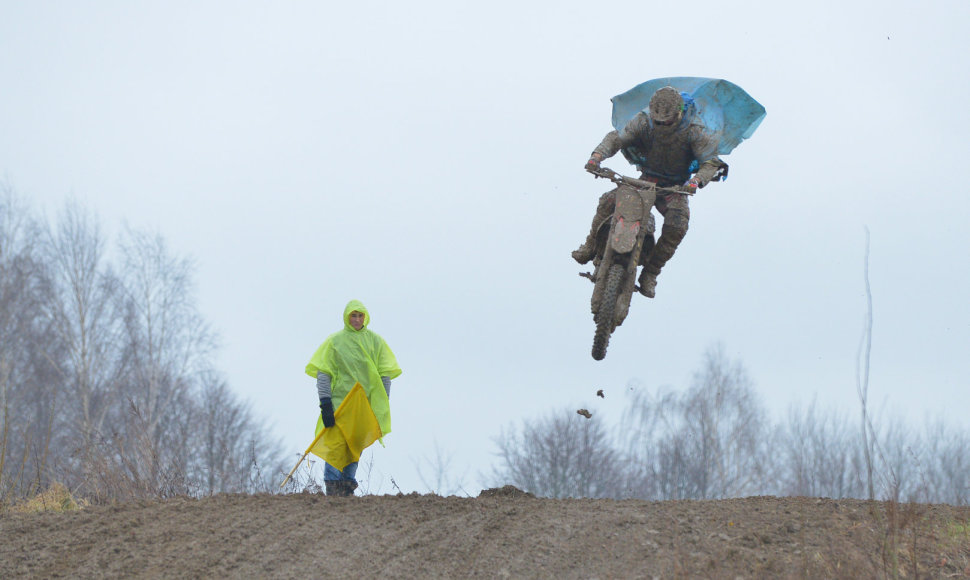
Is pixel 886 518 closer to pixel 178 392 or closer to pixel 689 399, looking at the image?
pixel 689 399

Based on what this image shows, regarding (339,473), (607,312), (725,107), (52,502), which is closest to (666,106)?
(725,107)

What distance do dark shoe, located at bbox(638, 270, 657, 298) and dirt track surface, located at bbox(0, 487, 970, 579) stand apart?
3090mm

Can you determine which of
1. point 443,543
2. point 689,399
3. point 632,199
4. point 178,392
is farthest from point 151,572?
point 178,392

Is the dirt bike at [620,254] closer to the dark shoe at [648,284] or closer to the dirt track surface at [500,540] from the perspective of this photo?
the dark shoe at [648,284]

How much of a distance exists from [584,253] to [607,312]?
99 centimetres

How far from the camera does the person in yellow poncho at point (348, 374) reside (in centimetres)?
910

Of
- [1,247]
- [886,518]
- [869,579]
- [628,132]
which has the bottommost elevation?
[869,579]

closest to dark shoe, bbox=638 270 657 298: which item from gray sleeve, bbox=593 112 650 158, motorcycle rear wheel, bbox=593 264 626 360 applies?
motorcycle rear wheel, bbox=593 264 626 360

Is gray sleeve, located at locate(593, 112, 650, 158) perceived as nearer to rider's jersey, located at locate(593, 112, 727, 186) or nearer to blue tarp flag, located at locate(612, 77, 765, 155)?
rider's jersey, located at locate(593, 112, 727, 186)

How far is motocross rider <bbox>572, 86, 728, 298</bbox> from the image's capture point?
33.5ft

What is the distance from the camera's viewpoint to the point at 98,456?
400 inches

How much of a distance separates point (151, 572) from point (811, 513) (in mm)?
4242

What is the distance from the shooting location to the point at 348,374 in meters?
9.16

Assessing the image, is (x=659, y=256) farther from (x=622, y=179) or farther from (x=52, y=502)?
(x=52, y=502)
